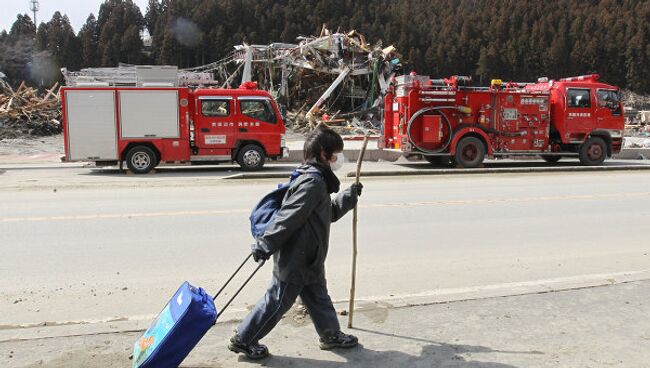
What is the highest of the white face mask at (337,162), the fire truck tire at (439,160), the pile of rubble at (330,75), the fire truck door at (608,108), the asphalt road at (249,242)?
the pile of rubble at (330,75)

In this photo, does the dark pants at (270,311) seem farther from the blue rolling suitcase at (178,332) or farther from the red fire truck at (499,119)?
the red fire truck at (499,119)

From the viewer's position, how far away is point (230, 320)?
428 cm

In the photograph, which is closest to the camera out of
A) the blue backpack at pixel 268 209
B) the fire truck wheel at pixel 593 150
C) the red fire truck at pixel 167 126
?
the blue backpack at pixel 268 209

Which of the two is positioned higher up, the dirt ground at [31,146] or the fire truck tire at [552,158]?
the dirt ground at [31,146]

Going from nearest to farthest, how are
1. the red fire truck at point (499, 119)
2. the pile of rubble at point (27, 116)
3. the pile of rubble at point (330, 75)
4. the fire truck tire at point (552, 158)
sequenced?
the red fire truck at point (499, 119)
the fire truck tire at point (552, 158)
the pile of rubble at point (27, 116)
the pile of rubble at point (330, 75)

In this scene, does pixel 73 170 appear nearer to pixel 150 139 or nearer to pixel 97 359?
pixel 150 139

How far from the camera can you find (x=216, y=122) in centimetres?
1625

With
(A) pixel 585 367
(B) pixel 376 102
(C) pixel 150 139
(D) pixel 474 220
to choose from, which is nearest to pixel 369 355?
(A) pixel 585 367

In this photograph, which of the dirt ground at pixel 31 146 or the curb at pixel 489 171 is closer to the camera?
the curb at pixel 489 171

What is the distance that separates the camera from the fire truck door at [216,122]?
53.3 ft

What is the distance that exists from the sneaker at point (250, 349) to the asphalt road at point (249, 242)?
115 cm

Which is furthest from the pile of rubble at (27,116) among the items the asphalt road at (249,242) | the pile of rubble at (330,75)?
the asphalt road at (249,242)

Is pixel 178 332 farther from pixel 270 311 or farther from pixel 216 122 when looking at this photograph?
pixel 216 122

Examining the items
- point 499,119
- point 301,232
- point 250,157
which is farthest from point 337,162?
point 499,119
